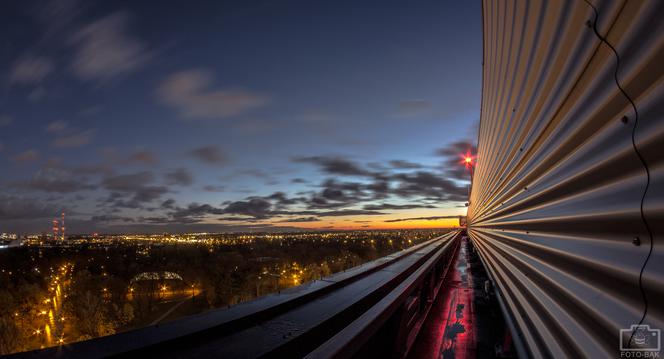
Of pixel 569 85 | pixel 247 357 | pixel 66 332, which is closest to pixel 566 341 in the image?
pixel 569 85

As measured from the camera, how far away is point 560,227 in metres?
1.66

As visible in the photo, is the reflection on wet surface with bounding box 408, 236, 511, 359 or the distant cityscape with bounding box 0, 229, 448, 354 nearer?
the reflection on wet surface with bounding box 408, 236, 511, 359

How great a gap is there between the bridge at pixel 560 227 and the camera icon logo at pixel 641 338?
0.04ft

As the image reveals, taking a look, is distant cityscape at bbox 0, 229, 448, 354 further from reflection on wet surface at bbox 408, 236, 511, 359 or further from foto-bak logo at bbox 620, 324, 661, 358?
foto-bak logo at bbox 620, 324, 661, 358

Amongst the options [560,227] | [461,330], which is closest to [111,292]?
[461,330]

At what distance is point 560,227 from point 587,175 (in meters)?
0.46

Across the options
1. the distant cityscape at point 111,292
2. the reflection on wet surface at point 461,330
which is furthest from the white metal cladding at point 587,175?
the distant cityscape at point 111,292

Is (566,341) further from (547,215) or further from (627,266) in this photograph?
(547,215)

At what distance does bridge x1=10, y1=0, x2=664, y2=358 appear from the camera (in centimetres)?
92

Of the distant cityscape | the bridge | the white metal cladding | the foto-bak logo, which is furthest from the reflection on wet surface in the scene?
the distant cityscape

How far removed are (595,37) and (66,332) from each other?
5108cm

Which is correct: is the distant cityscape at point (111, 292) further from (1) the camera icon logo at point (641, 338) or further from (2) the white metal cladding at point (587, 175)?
(1) the camera icon logo at point (641, 338)

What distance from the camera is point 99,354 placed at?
4.91ft

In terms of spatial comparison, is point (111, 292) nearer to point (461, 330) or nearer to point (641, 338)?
point (461, 330)
